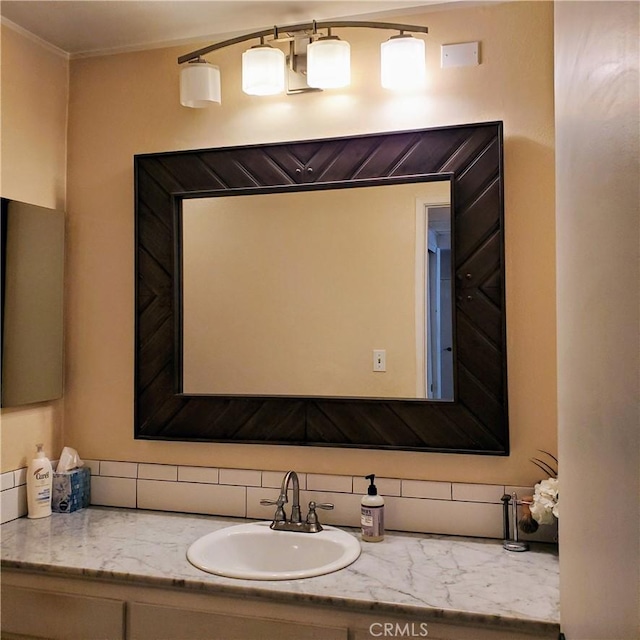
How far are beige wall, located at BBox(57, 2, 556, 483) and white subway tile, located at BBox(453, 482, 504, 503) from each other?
0.03 meters

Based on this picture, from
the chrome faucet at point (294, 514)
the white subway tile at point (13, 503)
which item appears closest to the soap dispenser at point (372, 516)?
the chrome faucet at point (294, 514)

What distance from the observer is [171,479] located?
2.20m

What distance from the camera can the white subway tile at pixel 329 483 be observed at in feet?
6.64

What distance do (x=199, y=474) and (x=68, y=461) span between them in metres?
0.48

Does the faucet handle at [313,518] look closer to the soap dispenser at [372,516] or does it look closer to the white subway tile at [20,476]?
the soap dispenser at [372,516]

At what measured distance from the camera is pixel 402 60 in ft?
6.31

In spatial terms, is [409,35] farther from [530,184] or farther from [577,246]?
[577,246]

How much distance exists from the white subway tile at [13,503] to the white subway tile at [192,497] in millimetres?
376

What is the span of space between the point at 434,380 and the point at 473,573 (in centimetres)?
57

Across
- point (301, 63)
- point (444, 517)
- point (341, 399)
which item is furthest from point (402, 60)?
point (444, 517)

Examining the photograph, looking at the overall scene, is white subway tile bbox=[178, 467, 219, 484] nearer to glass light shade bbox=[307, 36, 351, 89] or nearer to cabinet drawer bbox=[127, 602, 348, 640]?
cabinet drawer bbox=[127, 602, 348, 640]

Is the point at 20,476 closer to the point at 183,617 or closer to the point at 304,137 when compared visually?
the point at 183,617

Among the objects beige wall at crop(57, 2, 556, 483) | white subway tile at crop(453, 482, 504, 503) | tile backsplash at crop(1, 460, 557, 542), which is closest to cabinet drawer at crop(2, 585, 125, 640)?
tile backsplash at crop(1, 460, 557, 542)

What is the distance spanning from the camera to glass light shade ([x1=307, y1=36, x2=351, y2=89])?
6.39ft
